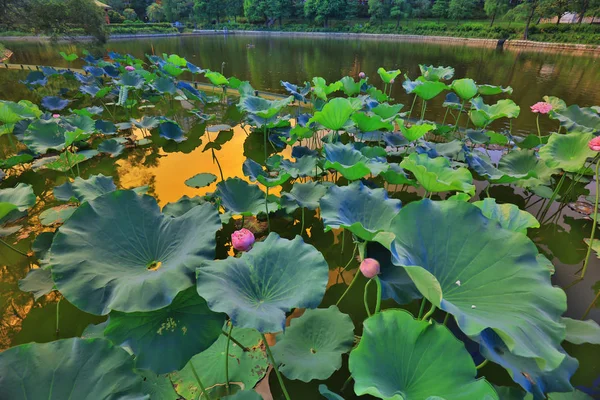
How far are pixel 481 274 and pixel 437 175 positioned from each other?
2.65 ft

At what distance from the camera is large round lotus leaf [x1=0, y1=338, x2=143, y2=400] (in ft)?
2.29

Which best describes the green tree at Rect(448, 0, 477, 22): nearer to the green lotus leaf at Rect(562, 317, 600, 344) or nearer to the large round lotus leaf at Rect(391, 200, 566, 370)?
the green lotus leaf at Rect(562, 317, 600, 344)

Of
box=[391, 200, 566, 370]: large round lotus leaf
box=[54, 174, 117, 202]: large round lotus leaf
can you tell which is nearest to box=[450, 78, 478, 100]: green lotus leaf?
box=[391, 200, 566, 370]: large round lotus leaf

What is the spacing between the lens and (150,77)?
4945mm

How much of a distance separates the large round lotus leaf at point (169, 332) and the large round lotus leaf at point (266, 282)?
0.13m

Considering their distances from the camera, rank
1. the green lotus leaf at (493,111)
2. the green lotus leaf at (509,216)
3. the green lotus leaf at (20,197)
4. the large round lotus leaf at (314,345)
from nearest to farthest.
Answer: the large round lotus leaf at (314,345) → the green lotus leaf at (509,216) → the green lotus leaf at (20,197) → the green lotus leaf at (493,111)

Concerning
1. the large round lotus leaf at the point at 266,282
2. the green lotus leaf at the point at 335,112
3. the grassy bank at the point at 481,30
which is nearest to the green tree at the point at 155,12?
the grassy bank at the point at 481,30

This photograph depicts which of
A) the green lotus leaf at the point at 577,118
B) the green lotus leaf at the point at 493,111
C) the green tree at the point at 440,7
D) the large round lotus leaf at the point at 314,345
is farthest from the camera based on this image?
the green tree at the point at 440,7

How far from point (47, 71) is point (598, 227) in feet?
29.0

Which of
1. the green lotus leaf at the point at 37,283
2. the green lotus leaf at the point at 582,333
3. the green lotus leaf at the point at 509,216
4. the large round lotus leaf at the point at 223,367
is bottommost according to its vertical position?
the large round lotus leaf at the point at 223,367

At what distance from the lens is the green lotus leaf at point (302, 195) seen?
206 cm

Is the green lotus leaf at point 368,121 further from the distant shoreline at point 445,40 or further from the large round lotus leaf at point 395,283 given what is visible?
the distant shoreline at point 445,40

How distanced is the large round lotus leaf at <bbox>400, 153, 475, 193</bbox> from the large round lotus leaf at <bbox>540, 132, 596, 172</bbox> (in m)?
Result: 0.74

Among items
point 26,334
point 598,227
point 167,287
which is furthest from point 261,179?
point 598,227
